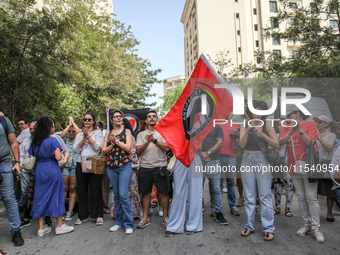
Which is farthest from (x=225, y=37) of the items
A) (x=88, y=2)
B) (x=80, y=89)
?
(x=80, y=89)

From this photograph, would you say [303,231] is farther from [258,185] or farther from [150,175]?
[150,175]

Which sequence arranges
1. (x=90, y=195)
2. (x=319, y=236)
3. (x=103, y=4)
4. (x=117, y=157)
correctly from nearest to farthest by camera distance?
(x=319, y=236) → (x=117, y=157) → (x=90, y=195) → (x=103, y=4)

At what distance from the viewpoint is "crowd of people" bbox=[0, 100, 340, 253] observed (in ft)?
13.3

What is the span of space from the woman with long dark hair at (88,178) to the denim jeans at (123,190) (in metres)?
0.59

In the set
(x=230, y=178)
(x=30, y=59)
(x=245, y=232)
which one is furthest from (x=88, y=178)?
(x=30, y=59)

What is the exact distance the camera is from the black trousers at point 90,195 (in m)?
5.00

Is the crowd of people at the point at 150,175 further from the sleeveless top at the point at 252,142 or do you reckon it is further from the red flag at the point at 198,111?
the red flag at the point at 198,111

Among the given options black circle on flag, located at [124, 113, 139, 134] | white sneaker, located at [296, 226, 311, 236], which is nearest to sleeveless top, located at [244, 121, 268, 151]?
white sneaker, located at [296, 226, 311, 236]

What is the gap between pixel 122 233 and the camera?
4.38 metres

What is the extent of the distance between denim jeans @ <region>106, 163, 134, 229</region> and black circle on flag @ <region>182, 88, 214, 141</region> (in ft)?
4.17

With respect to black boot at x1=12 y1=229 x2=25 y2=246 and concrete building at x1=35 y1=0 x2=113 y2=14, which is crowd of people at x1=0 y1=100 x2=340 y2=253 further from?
concrete building at x1=35 y1=0 x2=113 y2=14

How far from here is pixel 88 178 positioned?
16.9 ft

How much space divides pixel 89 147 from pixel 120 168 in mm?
981

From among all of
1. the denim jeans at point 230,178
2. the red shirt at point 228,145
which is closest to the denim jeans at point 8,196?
the denim jeans at point 230,178
